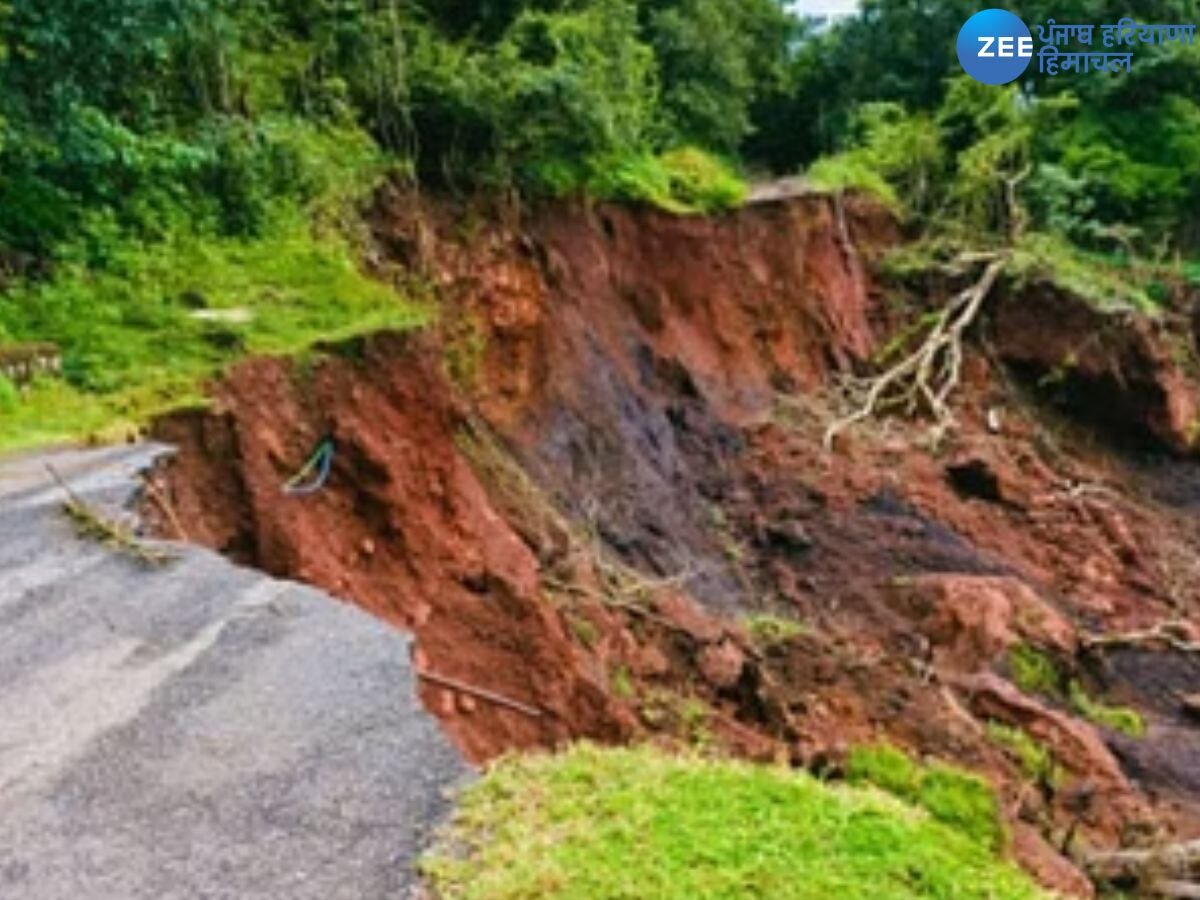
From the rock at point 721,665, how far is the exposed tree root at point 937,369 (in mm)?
6555

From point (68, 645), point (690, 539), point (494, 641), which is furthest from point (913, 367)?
point (68, 645)

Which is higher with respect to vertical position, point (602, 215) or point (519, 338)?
point (602, 215)

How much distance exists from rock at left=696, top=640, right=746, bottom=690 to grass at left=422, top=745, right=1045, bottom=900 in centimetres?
521

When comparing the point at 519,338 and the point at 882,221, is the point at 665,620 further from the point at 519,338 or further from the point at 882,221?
the point at 882,221

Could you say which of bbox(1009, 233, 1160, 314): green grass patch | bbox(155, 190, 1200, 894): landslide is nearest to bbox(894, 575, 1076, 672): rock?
bbox(155, 190, 1200, 894): landslide

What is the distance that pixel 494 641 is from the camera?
778 cm

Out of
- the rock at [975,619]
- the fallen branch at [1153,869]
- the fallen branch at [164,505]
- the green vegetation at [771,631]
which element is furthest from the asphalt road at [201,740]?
the rock at [975,619]

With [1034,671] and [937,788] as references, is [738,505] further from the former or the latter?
[937,788]

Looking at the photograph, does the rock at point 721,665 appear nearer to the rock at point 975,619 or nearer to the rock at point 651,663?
the rock at point 651,663

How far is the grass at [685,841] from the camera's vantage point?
321 cm

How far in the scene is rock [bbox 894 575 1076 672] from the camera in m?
11.5

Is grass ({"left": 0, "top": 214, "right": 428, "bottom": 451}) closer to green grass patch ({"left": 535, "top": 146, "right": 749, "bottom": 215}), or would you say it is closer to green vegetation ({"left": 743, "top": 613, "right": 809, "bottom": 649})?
green grass patch ({"left": 535, "top": 146, "right": 749, "bottom": 215})

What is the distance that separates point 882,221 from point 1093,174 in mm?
5916

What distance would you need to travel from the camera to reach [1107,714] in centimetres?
1138
